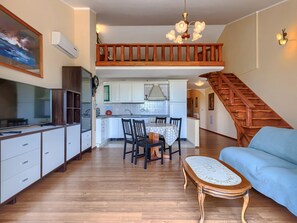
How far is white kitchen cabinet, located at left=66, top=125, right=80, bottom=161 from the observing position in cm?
327

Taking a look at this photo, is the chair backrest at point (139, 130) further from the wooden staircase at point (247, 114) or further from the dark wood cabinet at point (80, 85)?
the wooden staircase at point (247, 114)

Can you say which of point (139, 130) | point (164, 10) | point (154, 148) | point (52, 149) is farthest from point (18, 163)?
point (164, 10)

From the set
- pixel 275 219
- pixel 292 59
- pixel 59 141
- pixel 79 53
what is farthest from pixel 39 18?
pixel 292 59

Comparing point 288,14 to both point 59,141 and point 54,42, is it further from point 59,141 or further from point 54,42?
point 59,141

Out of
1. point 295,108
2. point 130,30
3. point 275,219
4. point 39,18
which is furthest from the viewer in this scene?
point 130,30

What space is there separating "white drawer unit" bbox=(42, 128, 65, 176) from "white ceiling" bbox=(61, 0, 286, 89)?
2894mm

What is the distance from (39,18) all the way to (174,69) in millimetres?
3516

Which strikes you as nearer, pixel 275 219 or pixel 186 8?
pixel 275 219

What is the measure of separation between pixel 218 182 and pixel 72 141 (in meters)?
2.72

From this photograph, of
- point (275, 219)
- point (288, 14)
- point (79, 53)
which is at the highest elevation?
point (288, 14)

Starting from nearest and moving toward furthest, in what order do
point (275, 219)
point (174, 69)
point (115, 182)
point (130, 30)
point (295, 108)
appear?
point (275, 219)
point (115, 182)
point (295, 108)
point (174, 69)
point (130, 30)

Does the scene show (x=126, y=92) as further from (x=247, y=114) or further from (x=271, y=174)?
(x=271, y=174)

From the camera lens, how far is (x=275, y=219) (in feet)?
5.95

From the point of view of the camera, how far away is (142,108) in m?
7.12
